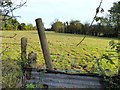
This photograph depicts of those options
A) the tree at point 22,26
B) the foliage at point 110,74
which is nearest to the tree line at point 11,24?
the tree at point 22,26

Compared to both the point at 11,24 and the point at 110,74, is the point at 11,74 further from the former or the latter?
the point at 110,74

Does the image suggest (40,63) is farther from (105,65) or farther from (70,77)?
(105,65)

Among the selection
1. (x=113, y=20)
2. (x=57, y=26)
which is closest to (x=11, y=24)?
(x=57, y=26)

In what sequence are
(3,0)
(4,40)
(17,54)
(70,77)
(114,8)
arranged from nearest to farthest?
(3,0), (114,8), (70,77), (4,40), (17,54)

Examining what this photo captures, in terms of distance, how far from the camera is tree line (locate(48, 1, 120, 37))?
302 cm

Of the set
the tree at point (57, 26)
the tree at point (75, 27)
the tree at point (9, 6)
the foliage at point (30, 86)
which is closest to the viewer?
the tree at point (9, 6)

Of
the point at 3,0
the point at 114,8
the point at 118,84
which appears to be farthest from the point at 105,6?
the point at 3,0

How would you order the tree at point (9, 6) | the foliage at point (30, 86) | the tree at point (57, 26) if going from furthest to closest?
1. the tree at point (57, 26)
2. the foliage at point (30, 86)
3. the tree at point (9, 6)

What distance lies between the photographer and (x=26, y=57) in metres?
3.63

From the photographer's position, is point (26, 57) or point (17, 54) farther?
point (17, 54)

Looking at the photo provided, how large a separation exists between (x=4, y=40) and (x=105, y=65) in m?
1.25

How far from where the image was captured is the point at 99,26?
127 inches

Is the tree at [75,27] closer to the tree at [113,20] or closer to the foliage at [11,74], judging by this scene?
the tree at [113,20]

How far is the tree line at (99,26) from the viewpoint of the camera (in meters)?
3.02
